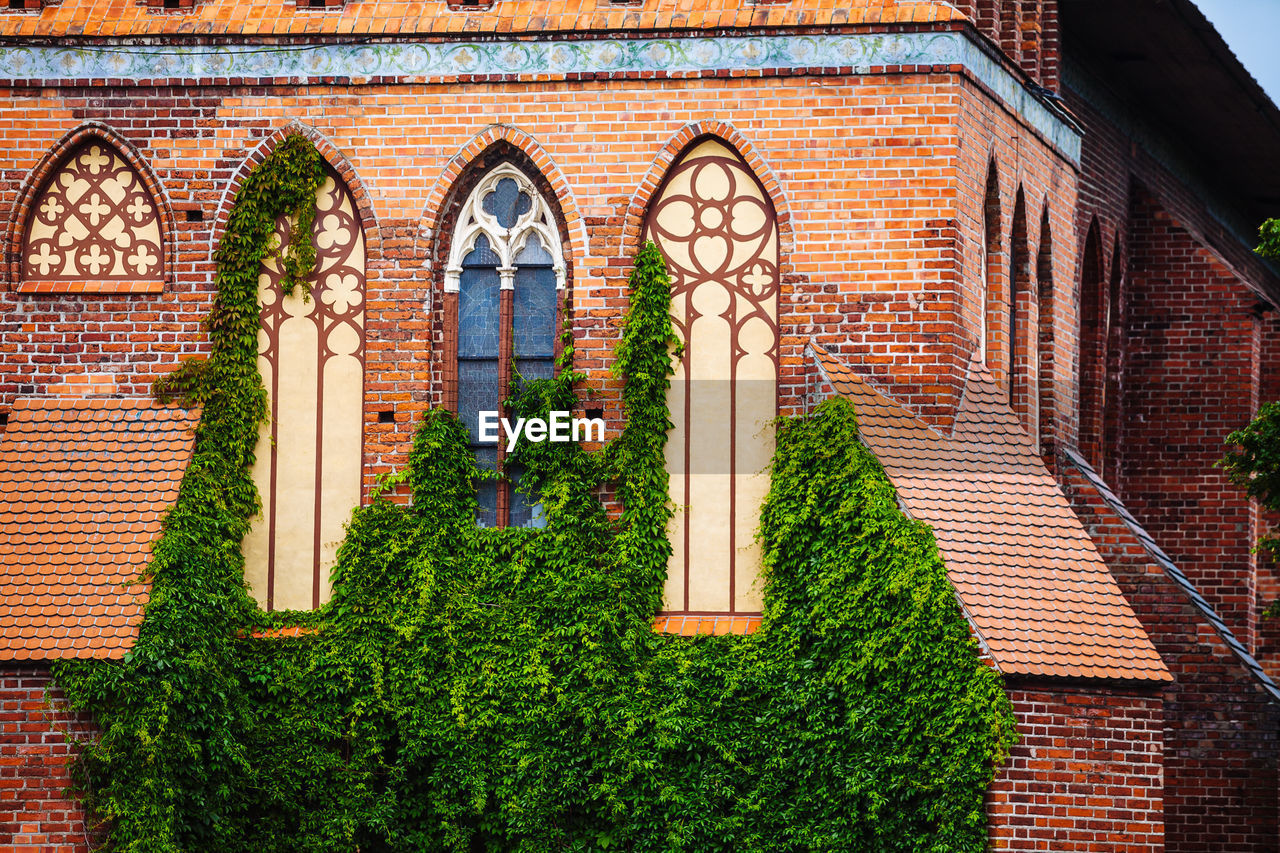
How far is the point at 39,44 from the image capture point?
565 inches

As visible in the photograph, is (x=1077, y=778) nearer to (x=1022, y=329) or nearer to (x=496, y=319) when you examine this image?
(x=1022, y=329)

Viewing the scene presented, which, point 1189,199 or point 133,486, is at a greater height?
point 1189,199

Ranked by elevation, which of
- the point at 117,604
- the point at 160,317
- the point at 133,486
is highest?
the point at 160,317

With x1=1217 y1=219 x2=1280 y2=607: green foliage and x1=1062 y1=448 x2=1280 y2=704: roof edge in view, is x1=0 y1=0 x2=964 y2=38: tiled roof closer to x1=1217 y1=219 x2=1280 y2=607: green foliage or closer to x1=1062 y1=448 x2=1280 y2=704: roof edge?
x1=1217 y1=219 x2=1280 y2=607: green foliage

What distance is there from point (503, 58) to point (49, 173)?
371 cm

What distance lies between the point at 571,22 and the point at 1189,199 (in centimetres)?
1059

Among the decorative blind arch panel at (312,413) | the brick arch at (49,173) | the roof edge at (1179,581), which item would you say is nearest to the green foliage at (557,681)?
the decorative blind arch panel at (312,413)

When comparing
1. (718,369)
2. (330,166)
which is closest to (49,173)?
(330,166)

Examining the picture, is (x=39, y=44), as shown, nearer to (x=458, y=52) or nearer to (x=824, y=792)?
(x=458, y=52)

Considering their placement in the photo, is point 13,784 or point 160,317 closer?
point 13,784

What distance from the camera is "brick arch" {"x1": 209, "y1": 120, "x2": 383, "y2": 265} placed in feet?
46.3

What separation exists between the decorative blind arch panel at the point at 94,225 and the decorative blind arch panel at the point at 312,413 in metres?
1.03

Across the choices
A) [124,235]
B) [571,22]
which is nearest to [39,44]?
[124,235]

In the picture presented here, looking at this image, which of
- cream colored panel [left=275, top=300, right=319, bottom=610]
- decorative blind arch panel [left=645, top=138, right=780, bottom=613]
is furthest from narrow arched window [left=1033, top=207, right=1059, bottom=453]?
cream colored panel [left=275, top=300, right=319, bottom=610]
